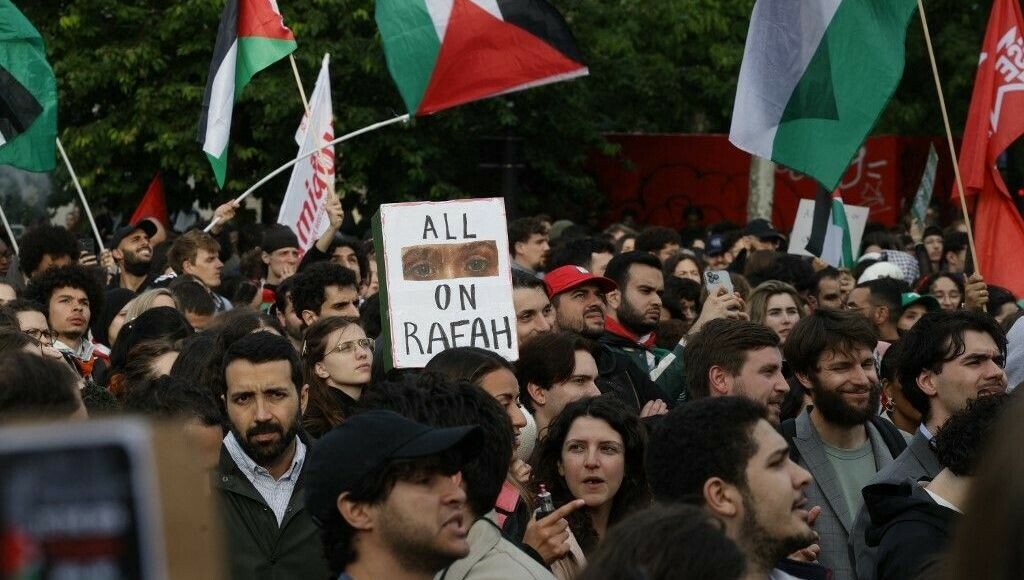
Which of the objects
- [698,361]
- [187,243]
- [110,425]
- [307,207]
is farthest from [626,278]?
[110,425]

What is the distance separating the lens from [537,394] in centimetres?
677

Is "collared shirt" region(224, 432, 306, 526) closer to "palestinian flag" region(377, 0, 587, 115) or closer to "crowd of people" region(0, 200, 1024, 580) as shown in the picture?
"crowd of people" region(0, 200, 1024, 580)

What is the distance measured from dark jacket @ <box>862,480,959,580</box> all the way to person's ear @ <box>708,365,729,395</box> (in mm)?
1766

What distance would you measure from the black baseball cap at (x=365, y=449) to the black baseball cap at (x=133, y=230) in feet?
27.8

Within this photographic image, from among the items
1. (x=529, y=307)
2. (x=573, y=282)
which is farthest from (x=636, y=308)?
(x=529, y=307)

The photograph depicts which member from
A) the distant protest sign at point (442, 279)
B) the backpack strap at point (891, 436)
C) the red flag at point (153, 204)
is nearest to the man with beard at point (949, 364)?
the backpack strap at point (891, 436)

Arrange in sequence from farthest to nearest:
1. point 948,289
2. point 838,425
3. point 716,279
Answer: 1. point 948,289
2. point 716,279
3. point 838,425

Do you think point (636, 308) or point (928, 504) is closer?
point (928, 504)

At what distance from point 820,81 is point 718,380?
2.61 metres

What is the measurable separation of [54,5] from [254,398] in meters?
19.1

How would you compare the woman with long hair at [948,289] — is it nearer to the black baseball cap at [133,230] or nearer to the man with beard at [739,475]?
the black baseball cap at [133,230]

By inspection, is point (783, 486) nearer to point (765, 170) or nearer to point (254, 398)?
point (254, 398)

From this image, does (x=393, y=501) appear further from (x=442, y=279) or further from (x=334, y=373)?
(x=442, y=279)

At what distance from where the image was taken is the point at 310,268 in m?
8.69
